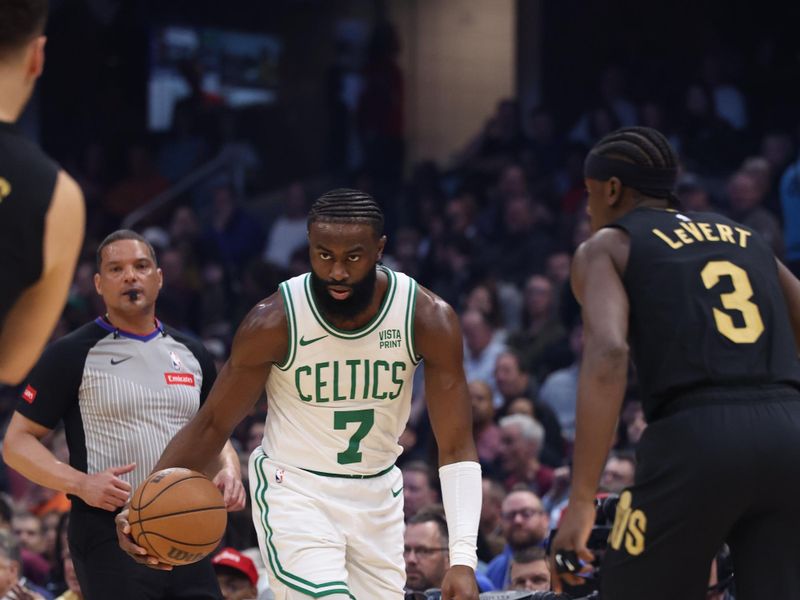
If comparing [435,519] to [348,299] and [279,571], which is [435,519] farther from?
[348,299]

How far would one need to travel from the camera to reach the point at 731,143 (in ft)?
39.9

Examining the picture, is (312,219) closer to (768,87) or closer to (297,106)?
(768,87)

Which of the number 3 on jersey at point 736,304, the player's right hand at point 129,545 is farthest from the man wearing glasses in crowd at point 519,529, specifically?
the number 3 on jersey at point 736,304

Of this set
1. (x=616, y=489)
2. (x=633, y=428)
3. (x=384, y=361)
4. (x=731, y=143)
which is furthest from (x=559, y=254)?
(x=384, y=361)

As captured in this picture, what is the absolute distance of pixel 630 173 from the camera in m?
4.49

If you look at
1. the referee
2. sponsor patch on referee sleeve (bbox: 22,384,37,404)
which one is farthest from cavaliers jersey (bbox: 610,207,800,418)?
sponsor patch on referee sleeve (bbox: 22,384,37,404)

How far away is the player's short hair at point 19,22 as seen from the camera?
10.8ft

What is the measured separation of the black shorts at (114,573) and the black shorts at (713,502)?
88.5 inches

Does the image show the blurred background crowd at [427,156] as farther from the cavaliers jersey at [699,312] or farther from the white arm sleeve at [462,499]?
the cavaliers jersey at [699,312]

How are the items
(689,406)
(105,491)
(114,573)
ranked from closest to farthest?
(689,406), (105,491), (114,573)

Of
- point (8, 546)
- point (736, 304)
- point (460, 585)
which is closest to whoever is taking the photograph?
point (736, 304)

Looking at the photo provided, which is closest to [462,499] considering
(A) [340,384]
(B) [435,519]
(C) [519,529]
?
(A) [340,384]

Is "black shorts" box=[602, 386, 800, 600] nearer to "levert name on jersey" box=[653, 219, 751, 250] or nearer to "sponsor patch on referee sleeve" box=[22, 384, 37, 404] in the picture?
"levert name on jersey" box=[653, 219, 751, 250]

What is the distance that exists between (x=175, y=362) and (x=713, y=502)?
288 centimetres
